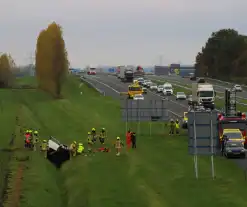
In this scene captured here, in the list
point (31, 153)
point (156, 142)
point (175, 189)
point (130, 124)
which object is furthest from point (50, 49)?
point (175, 189)

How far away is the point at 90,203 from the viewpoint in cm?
2984

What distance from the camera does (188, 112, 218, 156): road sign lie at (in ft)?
111

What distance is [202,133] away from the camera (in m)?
33.9

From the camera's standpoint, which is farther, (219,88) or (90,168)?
(219,88)

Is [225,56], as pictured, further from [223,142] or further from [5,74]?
[223,142]

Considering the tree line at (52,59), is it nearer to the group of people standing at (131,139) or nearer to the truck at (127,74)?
the truck at (127,74)

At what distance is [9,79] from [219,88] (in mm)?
44969

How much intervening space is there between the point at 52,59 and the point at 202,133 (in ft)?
242

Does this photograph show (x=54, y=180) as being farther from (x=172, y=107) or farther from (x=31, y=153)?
A: (x=172, y=107)

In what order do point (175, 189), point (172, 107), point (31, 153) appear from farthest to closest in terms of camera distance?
point (172, 107)
point (31, 153)
point (175, 189)

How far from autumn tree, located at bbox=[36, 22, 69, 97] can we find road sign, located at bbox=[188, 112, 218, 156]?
72.7m

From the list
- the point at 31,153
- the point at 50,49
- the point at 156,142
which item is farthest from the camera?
the point at 50,49

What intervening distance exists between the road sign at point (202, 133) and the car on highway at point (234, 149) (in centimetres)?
1134

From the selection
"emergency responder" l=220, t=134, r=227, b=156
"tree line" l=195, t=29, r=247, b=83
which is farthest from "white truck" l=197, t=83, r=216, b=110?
"tree line" l=195, t=29, r=247, b=83
